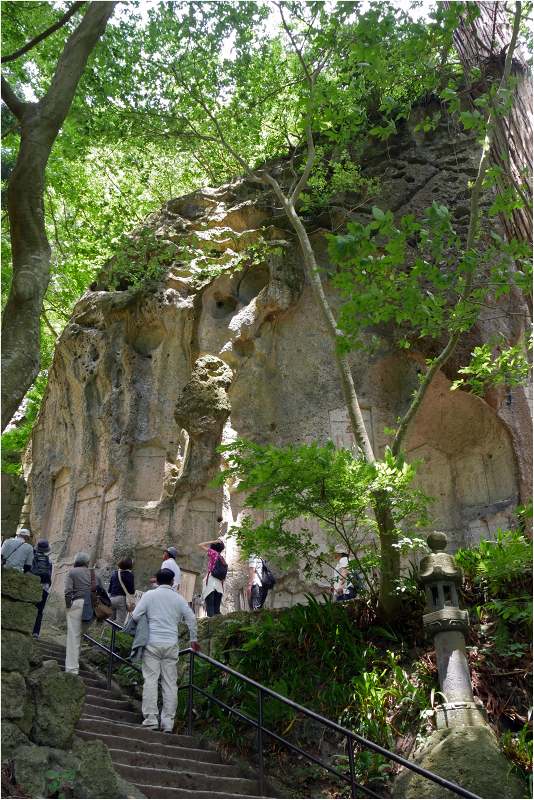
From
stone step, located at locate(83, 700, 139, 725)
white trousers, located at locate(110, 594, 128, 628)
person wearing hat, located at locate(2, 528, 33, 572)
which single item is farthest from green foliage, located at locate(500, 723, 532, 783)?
white trousers, located at locate(110, 594, 128, 628)

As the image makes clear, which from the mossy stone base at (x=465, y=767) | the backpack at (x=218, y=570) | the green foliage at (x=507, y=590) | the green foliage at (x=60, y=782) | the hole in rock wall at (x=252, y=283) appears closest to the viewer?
the green foliage at (x=60, y=782)

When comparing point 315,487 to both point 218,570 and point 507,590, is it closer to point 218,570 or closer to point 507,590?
point 507,590

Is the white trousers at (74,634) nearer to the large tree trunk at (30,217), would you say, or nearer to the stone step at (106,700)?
the stone step at (106,700)

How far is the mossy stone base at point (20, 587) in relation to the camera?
643 cm

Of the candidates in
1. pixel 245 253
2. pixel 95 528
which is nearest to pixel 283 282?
pixel 245 253

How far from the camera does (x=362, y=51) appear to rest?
8898 mm

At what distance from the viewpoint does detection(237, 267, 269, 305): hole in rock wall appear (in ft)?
58.7

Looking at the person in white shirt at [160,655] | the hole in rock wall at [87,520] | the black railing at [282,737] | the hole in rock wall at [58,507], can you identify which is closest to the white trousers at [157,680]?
the person in white shirt at [160,655]

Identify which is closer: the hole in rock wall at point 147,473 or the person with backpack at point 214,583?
the person with backpack at point 214,583

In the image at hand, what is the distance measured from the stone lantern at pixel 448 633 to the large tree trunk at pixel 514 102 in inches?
158

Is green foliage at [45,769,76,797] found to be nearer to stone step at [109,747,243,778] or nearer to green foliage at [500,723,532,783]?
stone step at [109,747,243,778]

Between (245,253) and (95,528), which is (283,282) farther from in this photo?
(95,528)

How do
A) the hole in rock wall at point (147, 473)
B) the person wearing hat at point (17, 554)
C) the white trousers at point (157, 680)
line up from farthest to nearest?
the hole in rock wall at point (147, 473) → the person wearing hat at point (17, 554) → the white trousers at point (157, 680)

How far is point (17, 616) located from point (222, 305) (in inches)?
482
